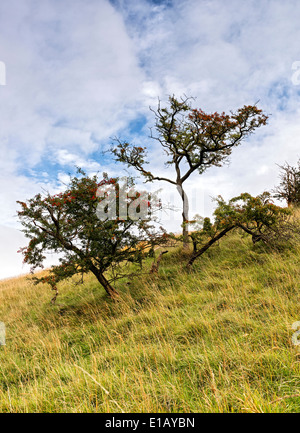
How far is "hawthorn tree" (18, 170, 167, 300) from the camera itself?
308 inches

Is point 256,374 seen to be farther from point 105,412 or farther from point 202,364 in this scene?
point 105,412

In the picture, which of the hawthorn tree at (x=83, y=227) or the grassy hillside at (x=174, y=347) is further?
the hawthorn tree at (x=83, y=227)

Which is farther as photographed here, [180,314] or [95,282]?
[95,282]

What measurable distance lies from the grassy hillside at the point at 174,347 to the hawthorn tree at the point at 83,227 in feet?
5.41

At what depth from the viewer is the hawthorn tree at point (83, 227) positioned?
25.7 ft

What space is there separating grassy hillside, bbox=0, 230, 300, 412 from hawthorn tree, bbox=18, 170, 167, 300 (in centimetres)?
165

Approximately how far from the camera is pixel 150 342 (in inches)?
191

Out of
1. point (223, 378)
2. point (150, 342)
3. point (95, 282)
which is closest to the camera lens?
point (223, 378)

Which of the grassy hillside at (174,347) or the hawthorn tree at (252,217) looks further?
the hawthorn tree at (252,217)

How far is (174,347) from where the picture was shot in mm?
4117

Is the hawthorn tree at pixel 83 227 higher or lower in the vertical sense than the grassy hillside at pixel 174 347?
higher

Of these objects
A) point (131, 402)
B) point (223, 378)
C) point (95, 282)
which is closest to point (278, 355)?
point (223, 378)

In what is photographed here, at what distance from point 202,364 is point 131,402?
1223 millimetres
